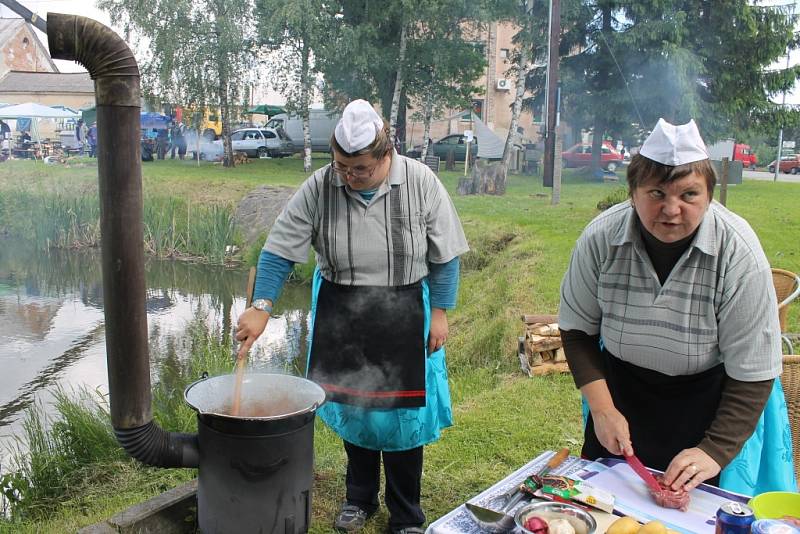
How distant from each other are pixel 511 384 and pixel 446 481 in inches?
70.9

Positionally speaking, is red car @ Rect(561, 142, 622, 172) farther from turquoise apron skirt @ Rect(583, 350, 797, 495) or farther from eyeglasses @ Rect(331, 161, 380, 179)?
turquoise apron skirt @ Rect(583, 350, 797, 495)

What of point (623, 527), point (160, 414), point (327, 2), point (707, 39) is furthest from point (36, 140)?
point (623, 527)

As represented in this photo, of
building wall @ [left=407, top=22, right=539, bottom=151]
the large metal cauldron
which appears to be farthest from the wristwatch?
building wall @ [left=407, top=22, right=539, bottom=151]

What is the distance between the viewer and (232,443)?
2518 mm

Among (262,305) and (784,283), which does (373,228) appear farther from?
(784,283)

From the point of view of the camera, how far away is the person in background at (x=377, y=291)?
281cm

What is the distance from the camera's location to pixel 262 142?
86.5 ft

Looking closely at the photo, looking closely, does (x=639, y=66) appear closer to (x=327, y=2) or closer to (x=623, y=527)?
(x=327, y=2)

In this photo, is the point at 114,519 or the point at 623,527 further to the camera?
the point at 114,519

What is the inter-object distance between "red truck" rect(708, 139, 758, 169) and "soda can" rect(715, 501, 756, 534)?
19783 mm

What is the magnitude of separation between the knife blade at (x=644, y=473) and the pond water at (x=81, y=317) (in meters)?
4.02

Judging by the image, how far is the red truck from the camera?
22.1 m

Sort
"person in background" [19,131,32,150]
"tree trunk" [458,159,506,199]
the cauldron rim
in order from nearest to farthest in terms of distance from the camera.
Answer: the cauldron rim < "tree trunk" [458,159,506,199] < "person in background" [19,131,32,150]

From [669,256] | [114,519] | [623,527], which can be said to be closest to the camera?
[623,527]
